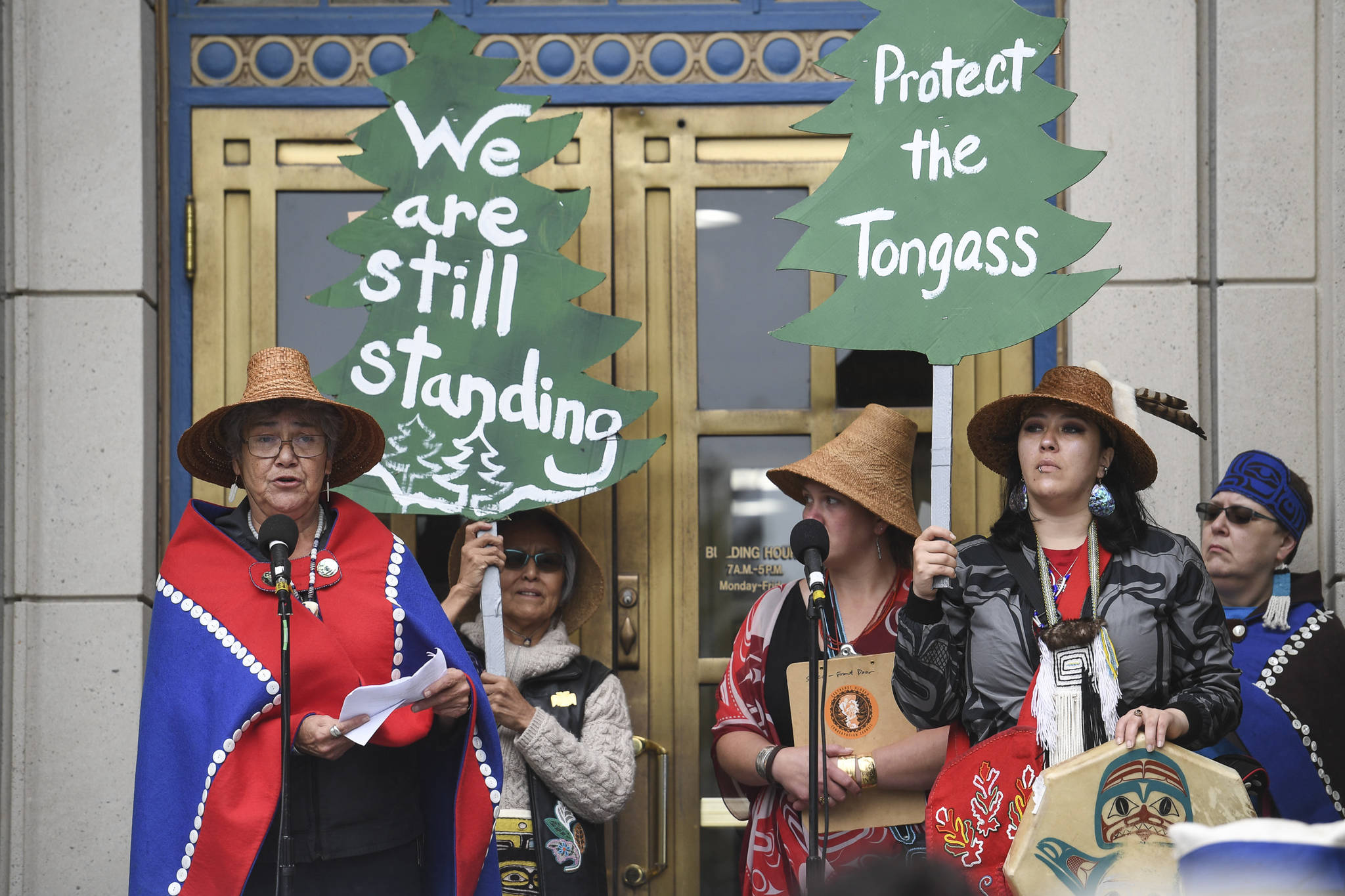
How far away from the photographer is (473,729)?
436 cm

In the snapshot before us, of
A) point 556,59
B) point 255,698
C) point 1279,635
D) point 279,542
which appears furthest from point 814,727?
point 556,59

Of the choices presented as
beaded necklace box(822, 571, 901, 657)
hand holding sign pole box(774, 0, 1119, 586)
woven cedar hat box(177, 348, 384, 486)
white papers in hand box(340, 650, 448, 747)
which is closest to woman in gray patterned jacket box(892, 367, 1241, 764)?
hand holding sign pole box(774, 0, 1119, 586)

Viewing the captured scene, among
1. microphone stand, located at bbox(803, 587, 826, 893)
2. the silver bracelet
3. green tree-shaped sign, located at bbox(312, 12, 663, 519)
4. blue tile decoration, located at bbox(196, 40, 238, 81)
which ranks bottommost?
the silver bracelet

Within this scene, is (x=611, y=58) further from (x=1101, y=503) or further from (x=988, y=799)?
(x=988, y=799)

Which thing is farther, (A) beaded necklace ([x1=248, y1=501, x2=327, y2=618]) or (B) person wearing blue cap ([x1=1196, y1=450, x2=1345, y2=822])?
(B) person wearing blue cap ([x1=1196, y1=450, x2=1345, y2=822])

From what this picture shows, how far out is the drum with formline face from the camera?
349 cm

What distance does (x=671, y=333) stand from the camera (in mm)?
5840

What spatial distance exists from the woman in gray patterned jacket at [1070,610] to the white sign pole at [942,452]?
68mm

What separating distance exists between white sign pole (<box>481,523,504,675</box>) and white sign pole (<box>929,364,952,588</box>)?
1.50 m

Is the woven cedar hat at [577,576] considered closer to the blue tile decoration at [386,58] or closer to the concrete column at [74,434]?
the concrete column at [74,434]

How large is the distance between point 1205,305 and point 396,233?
292 cm

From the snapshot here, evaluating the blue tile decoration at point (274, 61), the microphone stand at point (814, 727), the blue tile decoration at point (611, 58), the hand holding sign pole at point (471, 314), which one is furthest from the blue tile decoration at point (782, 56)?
the microphone stand at point (814, 727)

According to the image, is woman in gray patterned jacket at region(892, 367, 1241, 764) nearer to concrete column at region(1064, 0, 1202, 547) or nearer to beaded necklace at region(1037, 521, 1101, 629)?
beaded necklace at region(1037, 521, 1101, 629)

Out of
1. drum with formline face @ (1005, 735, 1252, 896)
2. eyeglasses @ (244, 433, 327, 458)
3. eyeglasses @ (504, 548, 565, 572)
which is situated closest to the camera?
drum with formline face @ (1005, 735, 1252, 896)
